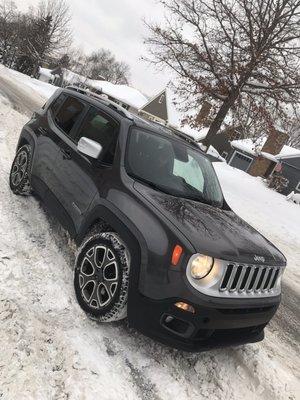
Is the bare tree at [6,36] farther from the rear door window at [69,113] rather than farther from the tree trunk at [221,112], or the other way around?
the rear door window at [69,113]

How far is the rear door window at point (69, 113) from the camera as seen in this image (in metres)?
5.65

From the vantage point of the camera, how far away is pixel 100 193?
4.48m

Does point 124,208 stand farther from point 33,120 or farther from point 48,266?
point 33,120

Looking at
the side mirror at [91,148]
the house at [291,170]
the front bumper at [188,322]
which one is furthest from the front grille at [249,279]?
the house at [291,170]

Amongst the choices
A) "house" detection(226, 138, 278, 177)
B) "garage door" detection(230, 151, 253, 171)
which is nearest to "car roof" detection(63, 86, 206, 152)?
"house" detection(226, 138, 278, 177)

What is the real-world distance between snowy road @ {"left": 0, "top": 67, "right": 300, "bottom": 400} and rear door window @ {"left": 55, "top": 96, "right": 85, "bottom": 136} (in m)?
1.31

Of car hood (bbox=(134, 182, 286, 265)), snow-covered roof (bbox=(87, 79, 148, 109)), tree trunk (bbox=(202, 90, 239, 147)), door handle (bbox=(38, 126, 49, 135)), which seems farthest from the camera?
snow-covered roof (bbox=(87, 79, 148, 109))

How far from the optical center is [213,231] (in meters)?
3.97

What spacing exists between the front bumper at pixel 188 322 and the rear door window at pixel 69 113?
9.14 feet

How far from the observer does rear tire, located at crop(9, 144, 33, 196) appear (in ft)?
20.5

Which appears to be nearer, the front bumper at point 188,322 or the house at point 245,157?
the front bumper at point 188,322

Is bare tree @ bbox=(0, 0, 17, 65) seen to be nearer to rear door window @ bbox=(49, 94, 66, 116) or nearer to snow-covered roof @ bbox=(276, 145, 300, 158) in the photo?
snow-covered roof @ bbox=(276, 145, 300, 158)

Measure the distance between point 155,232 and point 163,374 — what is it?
1216mm

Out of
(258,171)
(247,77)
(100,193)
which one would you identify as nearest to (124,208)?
(100,193)
